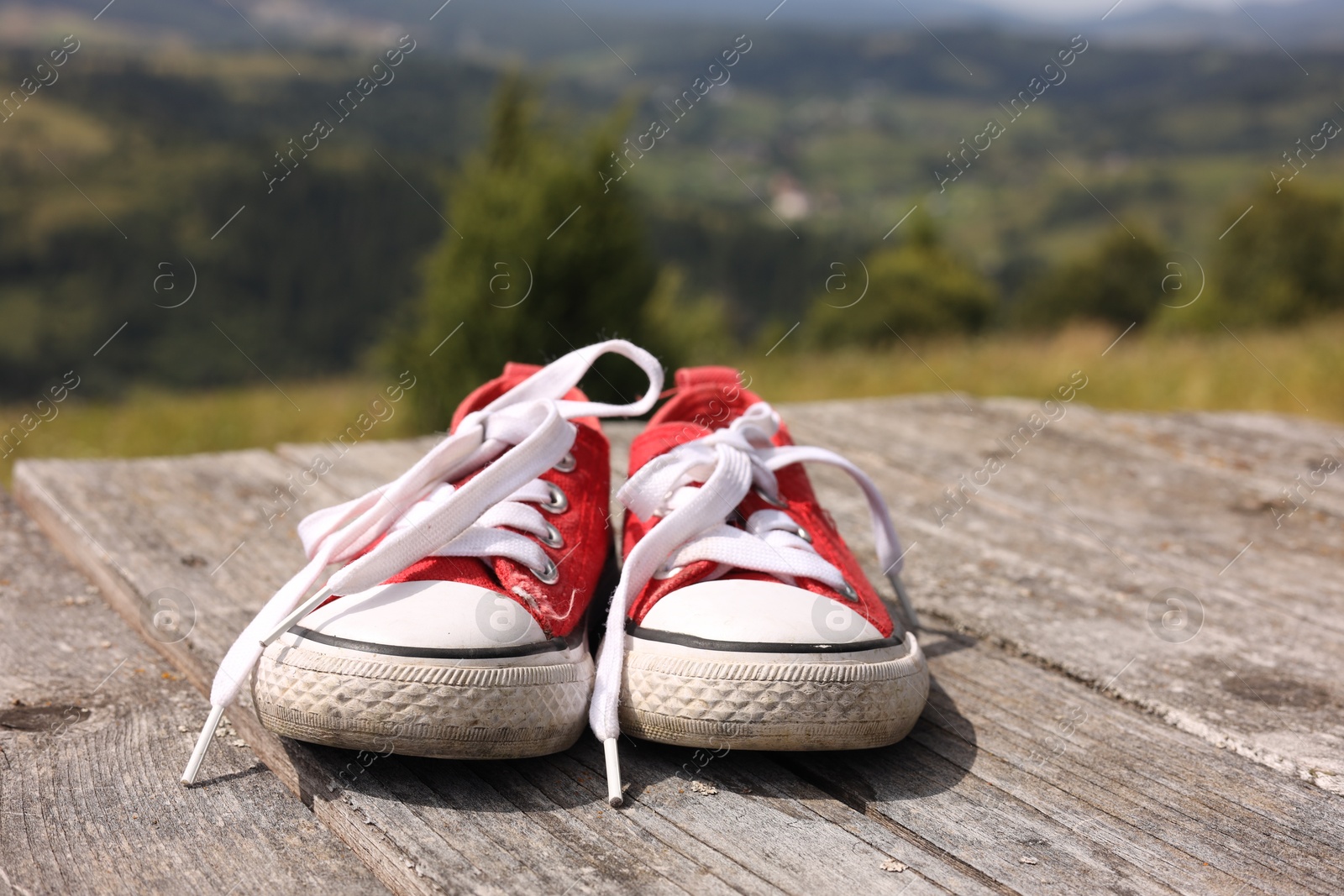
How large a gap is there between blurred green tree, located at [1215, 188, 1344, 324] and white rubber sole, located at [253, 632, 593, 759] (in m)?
33.6

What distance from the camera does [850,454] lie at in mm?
2814

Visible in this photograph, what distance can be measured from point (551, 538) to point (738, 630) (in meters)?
0.31

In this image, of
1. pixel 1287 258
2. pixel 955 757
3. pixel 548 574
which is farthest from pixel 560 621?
pixel 1287 258

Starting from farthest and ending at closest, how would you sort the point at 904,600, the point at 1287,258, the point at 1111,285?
the point at 1111,285 → the point at 1287,258 → the point at 904,600

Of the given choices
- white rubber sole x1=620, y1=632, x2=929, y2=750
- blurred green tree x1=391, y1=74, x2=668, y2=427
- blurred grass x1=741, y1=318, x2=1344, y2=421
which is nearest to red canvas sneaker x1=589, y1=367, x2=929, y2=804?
white rubber sole x1=620, y1=632, x2=929, y2=750

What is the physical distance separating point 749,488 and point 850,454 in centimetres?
132

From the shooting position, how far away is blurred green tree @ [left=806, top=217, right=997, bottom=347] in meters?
32.0

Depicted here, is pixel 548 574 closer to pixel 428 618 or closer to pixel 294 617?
pixel 428 618

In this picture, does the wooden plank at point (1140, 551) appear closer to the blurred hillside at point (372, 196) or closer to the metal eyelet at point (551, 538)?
the metal eyelet at point (551, 538)

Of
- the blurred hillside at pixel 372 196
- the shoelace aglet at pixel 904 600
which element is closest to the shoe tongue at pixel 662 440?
the shoelace aglet at pixel 904 600

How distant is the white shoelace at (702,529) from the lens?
4.16 ft

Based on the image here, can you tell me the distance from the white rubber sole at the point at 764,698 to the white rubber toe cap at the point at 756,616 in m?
0.02

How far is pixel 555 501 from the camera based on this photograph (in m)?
1.47

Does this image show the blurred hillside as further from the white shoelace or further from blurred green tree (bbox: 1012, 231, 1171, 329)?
the white shoelace
